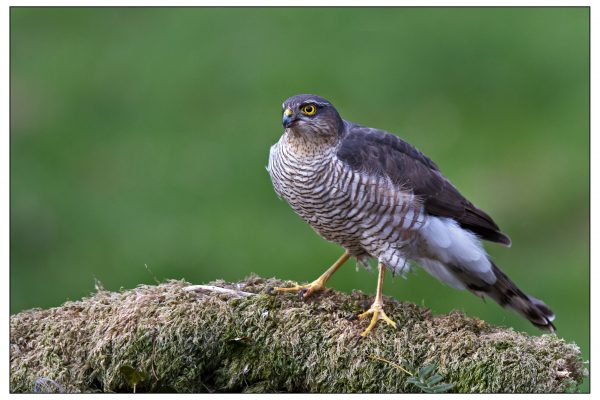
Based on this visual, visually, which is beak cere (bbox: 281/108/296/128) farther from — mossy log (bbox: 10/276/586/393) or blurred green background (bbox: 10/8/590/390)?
blurred green background (bbox: 10/8/590/390)

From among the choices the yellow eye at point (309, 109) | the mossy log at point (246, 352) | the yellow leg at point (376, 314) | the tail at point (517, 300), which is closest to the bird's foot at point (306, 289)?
the mossy log at point (246, 352)

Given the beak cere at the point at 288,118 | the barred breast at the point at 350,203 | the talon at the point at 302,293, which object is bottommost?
the talon at the point at 302,293

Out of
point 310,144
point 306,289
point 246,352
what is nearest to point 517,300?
point 306,289

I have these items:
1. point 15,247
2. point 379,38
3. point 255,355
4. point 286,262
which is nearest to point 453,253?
point 255,355

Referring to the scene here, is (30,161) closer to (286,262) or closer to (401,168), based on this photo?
(286,262)

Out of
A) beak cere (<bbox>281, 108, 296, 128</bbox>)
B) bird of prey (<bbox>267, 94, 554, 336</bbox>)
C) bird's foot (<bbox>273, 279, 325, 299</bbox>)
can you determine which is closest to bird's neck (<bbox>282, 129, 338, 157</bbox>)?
bird of prey (<bbox>267, 94, 554, 336</bbox>)

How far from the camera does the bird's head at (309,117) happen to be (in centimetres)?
543

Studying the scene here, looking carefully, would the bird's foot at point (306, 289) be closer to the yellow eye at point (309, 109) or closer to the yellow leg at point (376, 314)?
the yellow leg at point (376, 314)

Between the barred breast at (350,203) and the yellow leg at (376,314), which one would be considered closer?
the yellow leg at (376,314)

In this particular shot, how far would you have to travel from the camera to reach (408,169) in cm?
568

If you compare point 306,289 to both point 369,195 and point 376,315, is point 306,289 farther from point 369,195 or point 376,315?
point 369,195

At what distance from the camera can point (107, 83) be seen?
35.6 ft

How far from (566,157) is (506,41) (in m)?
2.08

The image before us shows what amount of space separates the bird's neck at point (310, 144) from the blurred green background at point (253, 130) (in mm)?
2945
